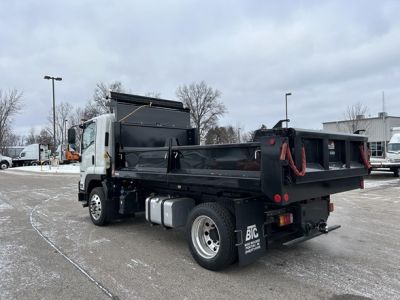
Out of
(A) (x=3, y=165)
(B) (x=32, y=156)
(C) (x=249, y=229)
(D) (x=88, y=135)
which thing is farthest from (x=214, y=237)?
(B) (x=32, y=156)

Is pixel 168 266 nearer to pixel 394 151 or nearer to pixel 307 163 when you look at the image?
pixel 307 163

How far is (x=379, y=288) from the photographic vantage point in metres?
4.27

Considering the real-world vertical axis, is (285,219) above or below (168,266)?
above

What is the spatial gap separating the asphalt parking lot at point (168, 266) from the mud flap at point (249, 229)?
1.00 ft

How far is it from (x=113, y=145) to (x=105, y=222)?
1.75 meters

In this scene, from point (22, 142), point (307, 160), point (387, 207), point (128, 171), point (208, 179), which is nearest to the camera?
point (307, 160)

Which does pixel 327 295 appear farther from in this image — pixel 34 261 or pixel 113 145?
pixel 113 145

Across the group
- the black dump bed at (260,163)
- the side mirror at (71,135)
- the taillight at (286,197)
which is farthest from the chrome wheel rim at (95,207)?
the taillight at (286,197)

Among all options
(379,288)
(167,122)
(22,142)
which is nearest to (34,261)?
(167,122)

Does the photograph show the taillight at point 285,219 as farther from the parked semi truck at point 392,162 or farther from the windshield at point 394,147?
the windshield at point 394,147

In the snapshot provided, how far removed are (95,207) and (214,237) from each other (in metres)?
3.85

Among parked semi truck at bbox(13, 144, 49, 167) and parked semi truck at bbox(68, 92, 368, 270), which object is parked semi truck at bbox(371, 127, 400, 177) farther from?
parked semi truck at bbox(13, 144, 49, 167)

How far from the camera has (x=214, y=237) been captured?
5129 millimetres

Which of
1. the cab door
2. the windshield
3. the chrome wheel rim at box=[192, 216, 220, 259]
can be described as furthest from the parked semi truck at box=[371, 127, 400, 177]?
the chrome wheel rim at box=[192, 216, 220, 259]
